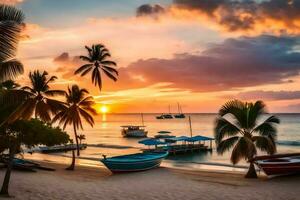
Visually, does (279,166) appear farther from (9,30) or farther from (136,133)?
(136,133)

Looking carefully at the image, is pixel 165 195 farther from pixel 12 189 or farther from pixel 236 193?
pixel 12 189

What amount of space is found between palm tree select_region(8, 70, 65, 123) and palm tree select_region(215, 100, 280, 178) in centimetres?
1472

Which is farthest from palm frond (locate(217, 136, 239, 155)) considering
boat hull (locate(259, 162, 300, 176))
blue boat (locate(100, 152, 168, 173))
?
blue boat (locate(100, 152, 168, 173))

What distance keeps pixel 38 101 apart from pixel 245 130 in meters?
18.2

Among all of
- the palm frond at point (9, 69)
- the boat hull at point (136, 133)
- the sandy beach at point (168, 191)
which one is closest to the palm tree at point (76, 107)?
the sandy beach at point (168, 191)

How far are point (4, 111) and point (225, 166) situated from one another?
118 feet

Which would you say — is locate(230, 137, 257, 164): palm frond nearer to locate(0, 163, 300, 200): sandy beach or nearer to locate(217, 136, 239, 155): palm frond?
locate(217, 136, 239, 155): palm frond

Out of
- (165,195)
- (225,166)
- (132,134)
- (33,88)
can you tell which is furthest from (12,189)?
(132,134)

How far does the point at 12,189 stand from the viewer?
20469 mm

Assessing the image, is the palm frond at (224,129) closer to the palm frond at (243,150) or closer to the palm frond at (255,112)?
the palm frond at (243,150)

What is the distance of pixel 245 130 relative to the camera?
91.9ft

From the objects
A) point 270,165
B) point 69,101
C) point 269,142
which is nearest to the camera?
point 269,142

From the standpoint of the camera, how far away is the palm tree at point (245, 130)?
1064 inches

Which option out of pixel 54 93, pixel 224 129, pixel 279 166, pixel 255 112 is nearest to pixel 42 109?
pixel 54 93
